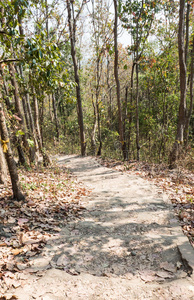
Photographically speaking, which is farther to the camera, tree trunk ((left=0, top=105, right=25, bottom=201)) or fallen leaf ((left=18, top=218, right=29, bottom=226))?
tree trunk ((left=0, top=105, right=25, bottom=201))

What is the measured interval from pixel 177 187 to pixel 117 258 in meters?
3.66

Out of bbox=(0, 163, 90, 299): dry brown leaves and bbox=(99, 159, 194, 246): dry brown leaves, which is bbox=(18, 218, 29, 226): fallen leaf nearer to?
bbox=(0, 163, 90, 299): dry brown leaves

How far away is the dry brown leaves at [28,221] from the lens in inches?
101

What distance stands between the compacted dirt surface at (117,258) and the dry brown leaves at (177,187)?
21cm

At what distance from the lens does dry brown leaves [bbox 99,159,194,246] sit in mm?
3984

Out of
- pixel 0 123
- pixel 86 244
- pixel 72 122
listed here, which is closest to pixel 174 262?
pixel 86 244

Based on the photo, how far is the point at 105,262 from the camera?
9.55ft

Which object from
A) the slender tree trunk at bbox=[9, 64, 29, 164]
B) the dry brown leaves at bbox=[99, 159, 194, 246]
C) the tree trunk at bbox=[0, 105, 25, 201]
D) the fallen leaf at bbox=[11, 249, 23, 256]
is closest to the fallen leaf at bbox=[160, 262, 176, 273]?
the dry brown leaves at bbox=[99, 159, 194, 246]

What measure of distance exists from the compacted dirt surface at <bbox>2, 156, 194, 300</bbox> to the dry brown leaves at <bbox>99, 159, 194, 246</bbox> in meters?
0.21

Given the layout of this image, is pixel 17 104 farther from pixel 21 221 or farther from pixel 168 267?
pixel 168 267

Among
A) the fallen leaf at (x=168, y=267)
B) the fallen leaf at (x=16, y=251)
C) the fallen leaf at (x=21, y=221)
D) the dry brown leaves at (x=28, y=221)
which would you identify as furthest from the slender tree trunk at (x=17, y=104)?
the fallen leaf at (x=168, y=267)

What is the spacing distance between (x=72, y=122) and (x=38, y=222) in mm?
19271

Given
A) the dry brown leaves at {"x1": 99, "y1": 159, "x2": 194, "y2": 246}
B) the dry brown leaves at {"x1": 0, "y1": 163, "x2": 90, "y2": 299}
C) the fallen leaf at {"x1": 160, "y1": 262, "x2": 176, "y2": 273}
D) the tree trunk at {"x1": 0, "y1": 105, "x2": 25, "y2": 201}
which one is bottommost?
the dry brown leaves at {"x1": 99, "y1": 159, "x2": 194, "y2": 246}

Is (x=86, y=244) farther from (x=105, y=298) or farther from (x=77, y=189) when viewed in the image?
(x=77, y=189)
